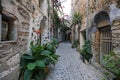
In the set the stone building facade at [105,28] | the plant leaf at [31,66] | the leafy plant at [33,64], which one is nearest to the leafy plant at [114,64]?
the stone building facade at [105,28]

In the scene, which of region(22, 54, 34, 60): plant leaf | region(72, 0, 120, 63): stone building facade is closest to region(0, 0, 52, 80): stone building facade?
region(22, 54, 34, 60): plant leaf

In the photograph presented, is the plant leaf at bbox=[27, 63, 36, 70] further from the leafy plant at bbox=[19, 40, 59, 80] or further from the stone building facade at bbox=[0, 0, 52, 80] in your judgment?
the stone building facade at bbox=[0, 0, 52, 80]

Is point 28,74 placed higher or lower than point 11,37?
lower

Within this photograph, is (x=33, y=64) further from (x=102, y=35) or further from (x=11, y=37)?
(x=102, y=35)

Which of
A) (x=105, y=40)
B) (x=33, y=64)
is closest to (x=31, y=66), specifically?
(x=33, y=64)

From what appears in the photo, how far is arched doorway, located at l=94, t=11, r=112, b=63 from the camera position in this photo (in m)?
4.54

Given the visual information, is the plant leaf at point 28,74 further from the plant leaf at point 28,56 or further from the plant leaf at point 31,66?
the plant leaf at point 28,56

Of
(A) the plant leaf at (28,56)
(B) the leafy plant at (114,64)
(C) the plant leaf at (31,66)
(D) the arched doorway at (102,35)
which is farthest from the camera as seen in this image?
(D) the arched doorway at (102,35)

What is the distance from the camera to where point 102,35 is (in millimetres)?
5160

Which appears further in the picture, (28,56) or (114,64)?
(28,56)

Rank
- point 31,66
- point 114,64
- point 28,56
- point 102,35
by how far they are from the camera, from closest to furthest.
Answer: point 31,66, point 114,64, point 28,56, point 102,35

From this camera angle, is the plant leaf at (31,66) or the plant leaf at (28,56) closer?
the plant leaf at (31,66)

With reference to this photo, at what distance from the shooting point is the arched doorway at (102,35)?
4.54m

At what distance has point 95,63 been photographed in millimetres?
5391
